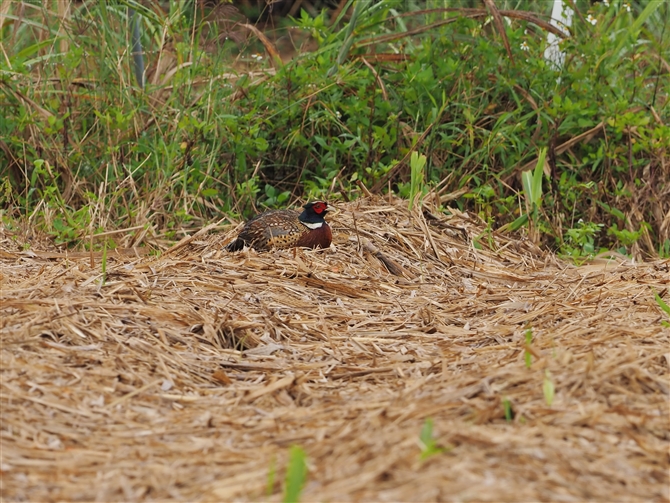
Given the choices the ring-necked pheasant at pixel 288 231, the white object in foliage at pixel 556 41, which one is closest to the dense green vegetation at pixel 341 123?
the white object in foliage at pixel 556 41

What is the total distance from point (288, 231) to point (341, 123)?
128 centimetres

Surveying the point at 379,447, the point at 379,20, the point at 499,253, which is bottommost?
the point at 499,253

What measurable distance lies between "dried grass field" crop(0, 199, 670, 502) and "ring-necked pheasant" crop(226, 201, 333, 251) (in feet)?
0.31

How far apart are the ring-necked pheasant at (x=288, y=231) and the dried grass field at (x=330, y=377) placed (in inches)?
3.7

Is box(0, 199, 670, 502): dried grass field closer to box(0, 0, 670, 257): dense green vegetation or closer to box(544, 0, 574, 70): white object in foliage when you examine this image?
box(0, 0, 670, 257): dense green vegetation

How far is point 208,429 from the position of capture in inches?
104

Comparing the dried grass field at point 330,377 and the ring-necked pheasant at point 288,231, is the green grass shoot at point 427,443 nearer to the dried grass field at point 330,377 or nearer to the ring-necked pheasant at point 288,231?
the dried grass field at point 330,377

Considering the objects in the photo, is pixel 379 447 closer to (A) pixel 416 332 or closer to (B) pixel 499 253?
(A) pixel 416 332

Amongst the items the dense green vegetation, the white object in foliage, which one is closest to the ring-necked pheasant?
the dense green vegetation

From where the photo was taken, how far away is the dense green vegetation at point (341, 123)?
564cm

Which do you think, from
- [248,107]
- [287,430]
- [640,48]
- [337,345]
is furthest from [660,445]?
[640,48]

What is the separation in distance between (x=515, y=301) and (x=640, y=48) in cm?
313

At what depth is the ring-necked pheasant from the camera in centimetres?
482

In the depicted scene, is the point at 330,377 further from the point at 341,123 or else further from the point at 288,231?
the point at 341,123
